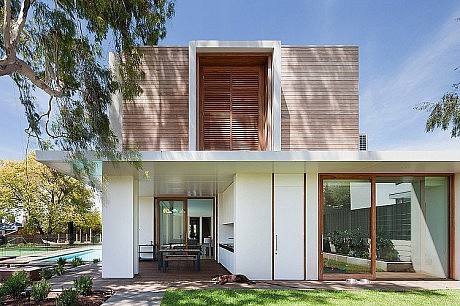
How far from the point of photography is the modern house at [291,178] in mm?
11070

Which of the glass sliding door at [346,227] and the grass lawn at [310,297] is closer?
the grass lawn at [310,297]

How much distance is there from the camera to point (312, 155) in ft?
30.6

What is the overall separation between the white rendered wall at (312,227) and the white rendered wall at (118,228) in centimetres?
446

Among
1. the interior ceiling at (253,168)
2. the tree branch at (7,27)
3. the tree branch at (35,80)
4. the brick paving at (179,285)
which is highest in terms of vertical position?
the tree branch at (7,27)

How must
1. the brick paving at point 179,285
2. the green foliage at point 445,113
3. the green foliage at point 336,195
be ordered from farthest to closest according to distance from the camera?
1. the green foliage at point 445,113
2. the green foliage at point 336,195
3. the brick paving at point 179,285

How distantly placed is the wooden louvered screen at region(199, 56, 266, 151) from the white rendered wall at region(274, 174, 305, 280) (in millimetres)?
1561

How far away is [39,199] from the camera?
97.8ft

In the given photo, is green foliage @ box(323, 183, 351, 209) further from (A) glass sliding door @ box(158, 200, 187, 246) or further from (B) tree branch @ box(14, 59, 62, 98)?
(A) glass sliding door @ box(158, 200, 187, 246)

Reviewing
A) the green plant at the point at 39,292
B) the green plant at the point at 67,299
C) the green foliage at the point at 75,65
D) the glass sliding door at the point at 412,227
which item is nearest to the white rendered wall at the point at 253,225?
the glass sliding door at the point at 412,227

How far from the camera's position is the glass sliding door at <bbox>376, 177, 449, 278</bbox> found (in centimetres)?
1118

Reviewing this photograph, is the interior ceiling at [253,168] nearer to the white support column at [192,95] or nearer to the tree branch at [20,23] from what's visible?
the white support column at [192,95]

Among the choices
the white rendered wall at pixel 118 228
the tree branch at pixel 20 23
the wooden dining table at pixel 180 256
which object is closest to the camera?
the tree branch at pixel 20 23

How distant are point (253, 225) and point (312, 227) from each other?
149 centimetres

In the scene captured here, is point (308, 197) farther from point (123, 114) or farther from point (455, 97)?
point (455, 97)
